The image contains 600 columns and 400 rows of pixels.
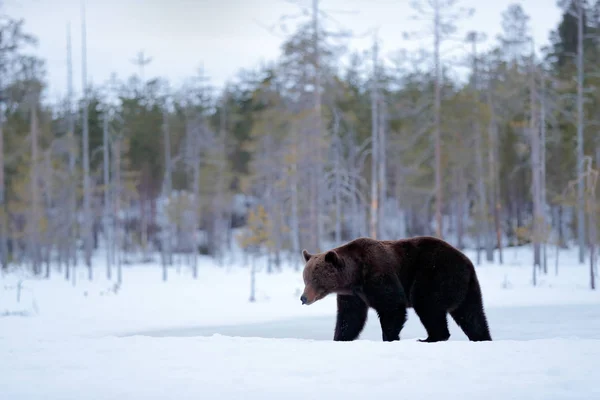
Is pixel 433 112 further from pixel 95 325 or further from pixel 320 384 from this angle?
pixel 320 384

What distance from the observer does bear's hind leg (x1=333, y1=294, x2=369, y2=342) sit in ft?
26.6

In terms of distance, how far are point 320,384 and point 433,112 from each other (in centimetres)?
2476

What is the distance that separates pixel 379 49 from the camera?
102 ft

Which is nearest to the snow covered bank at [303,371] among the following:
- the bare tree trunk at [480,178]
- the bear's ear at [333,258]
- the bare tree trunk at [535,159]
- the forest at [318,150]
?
the bear's ear at [333,258]

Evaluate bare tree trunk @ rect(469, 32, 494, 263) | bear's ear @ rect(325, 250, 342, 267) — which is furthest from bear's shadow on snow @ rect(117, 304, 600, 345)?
bare tree trunk @ rect(469, 32, 494, 263)

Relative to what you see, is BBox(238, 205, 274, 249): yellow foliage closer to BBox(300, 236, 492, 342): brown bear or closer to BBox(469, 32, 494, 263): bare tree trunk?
BBox(469, 32, 494, 263): bare tree trunk

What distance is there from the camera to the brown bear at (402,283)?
25.4 feet

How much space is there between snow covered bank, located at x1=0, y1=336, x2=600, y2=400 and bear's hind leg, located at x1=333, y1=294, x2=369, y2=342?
688 millimetres

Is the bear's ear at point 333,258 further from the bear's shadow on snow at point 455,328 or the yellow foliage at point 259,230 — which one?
the yellow foliage at point 259,230

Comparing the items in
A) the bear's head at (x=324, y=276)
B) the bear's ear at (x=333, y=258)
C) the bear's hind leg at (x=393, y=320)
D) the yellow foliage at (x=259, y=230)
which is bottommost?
the yellow foliage at (x=259, y=230)

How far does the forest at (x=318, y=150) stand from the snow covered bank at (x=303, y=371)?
15667 millimetres

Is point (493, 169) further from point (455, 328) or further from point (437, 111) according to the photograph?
point (455, 328)

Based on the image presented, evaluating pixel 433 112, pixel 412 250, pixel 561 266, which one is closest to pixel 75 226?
pixel 433 112

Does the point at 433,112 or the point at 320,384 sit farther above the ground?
the point at 433,112
